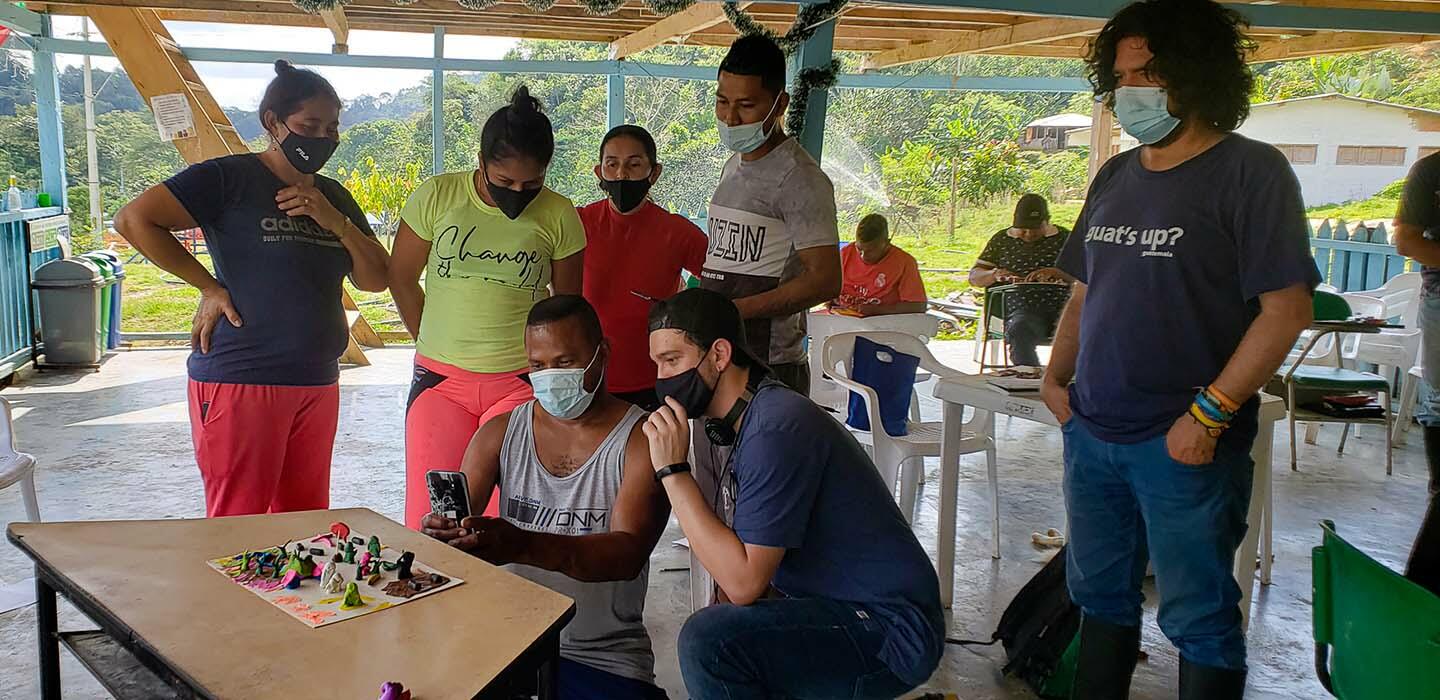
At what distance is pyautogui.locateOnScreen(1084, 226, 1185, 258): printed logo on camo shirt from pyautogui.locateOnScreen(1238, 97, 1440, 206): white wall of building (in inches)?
429

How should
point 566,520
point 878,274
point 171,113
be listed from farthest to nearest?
1. point 878,274
2. point 171,113
3. point 566,520

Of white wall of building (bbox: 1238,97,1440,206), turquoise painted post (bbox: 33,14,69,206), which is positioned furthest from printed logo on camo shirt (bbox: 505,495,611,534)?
white wall of building (bbox: 1238,97,1440,206)

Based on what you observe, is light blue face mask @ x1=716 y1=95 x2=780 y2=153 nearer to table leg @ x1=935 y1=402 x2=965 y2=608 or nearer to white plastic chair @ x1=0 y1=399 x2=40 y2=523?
table leg @ x1=935 y1=402 x2=965 y2=608

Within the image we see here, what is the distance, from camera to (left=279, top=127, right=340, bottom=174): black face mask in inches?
105

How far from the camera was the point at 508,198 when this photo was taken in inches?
108

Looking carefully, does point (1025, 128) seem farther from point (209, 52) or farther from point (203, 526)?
point (203, 526)

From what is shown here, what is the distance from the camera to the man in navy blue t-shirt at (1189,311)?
1963mm

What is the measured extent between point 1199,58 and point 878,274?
409 cm

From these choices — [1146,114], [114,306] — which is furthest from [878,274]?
[114,306]

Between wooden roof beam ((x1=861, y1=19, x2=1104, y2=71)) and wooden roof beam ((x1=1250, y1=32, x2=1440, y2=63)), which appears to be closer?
wooden roof beam ((x1=861, y1=19, x2=1104, y2=71))

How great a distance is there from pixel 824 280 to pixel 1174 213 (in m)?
1.05

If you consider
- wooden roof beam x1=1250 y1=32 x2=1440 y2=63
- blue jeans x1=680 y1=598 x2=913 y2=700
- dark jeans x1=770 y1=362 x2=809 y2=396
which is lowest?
blue jeans x1=680 y1=598 x2=913 y2=700

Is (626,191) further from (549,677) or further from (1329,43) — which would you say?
(1329,43)

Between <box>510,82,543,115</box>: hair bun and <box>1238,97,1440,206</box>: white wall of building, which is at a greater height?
<box>1238,97,1440,206</box>: white wall of building
